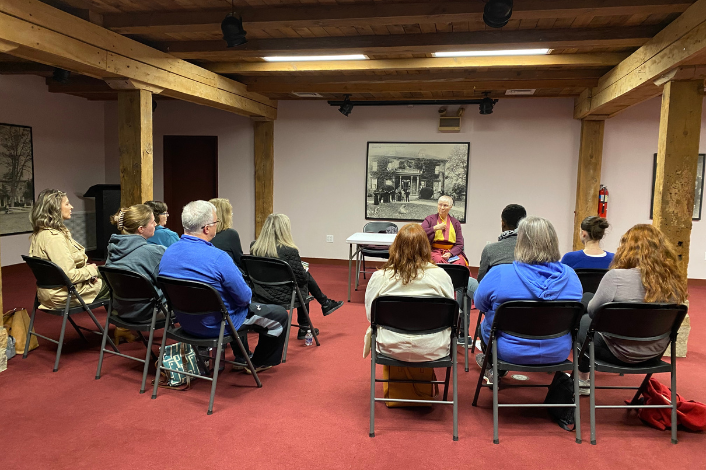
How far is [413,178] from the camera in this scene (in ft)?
28.2

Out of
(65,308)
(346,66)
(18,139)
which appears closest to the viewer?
(65,308)

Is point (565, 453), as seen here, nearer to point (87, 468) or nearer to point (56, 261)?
point (87, 468)

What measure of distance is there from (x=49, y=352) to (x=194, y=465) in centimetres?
230

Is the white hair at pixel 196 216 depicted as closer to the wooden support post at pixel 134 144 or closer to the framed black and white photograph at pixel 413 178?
the wooden support post at pixel 134 144

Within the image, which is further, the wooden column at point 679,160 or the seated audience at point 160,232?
the seated audience at point 160,232

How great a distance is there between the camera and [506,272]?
291 cm

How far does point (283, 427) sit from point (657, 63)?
14.1 feet

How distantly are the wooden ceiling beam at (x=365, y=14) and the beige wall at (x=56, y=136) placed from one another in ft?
13.1

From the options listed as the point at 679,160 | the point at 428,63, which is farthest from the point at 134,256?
the point at 679,160

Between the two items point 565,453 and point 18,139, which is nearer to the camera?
point 565,453

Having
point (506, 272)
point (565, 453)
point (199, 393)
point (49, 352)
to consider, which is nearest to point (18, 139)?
point (49, 352)

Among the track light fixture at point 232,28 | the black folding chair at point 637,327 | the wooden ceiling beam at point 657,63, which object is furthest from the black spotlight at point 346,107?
the black folding chair at point 637,327

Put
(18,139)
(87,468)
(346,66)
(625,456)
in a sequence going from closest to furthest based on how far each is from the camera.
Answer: (87,468)
(625,456)
(346,66)
(18,139)

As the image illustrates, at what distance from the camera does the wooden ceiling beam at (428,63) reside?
5.57 meters
